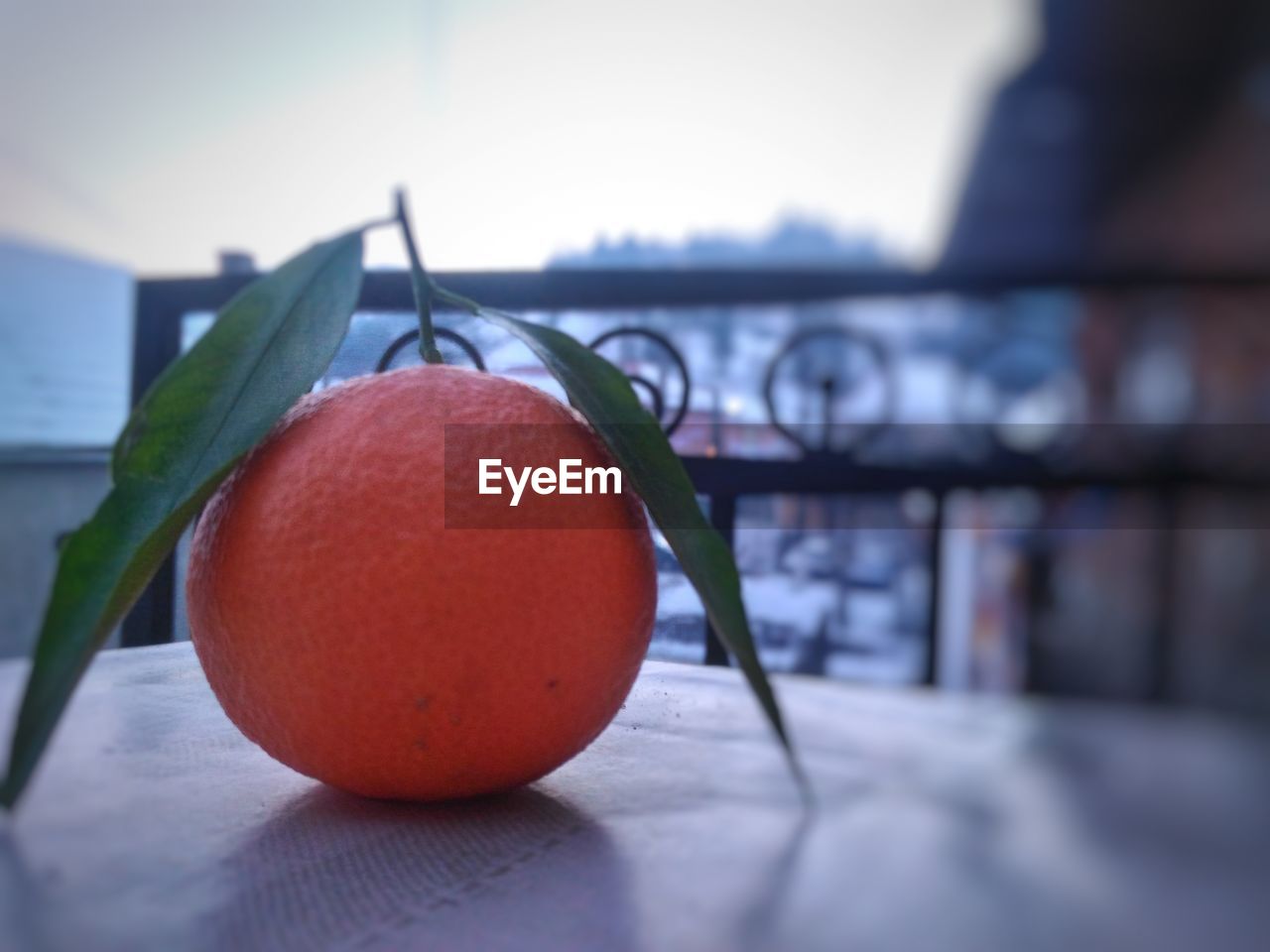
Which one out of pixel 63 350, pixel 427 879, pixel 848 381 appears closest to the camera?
pixel 427 879

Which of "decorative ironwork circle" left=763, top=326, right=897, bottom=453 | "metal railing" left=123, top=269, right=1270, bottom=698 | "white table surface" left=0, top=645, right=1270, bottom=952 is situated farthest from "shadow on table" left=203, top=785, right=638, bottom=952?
"decorative ironwork circle" left=763, top=326, right=897, bottom=453

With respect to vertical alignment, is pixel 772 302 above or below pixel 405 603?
above

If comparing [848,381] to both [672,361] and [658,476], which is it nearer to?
[672,361]

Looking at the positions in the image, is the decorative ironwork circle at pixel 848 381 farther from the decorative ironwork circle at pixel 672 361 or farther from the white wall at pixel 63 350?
the white wall at pixel 63 350

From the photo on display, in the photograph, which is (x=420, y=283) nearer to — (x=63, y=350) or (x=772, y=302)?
(x=772, y=302)

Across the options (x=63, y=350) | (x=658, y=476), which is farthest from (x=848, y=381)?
(x=63, y=350)

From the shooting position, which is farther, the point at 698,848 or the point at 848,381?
the point at 848,381

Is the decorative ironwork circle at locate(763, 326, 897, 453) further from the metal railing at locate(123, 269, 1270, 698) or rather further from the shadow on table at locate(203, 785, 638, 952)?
the shadow on table at locate(203, 785, 638, 952)

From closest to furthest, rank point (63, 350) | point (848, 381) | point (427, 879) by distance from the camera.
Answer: point (427, 879) < point (848, 381) < point (63, 350)
